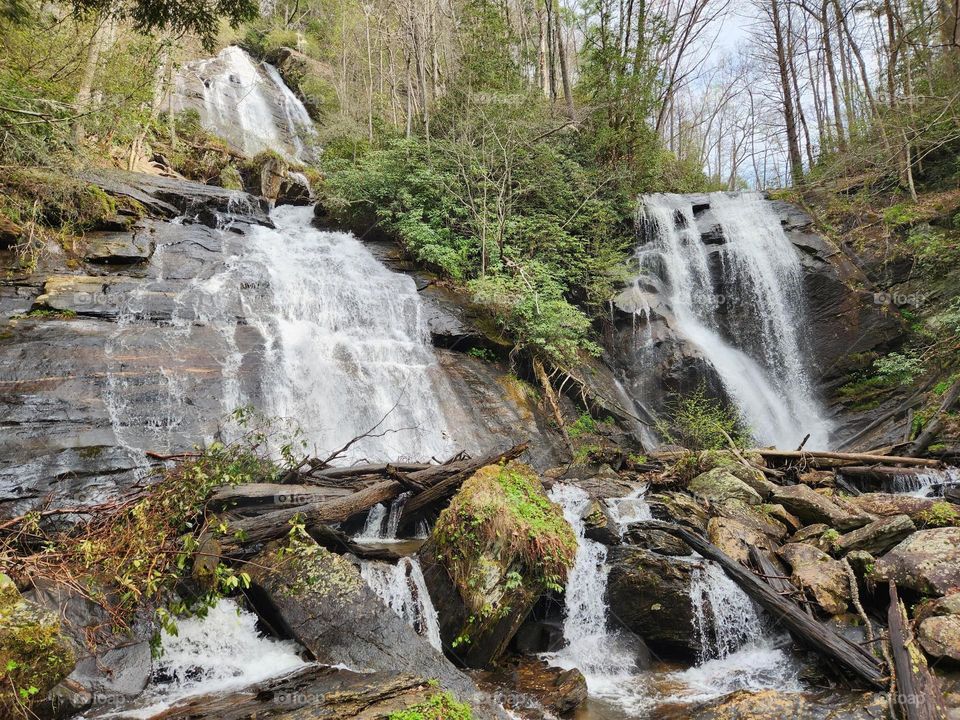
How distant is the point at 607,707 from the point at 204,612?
11.5ft

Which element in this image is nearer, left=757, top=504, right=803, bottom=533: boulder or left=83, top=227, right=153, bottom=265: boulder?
left=757, top=504, right=803, bottom=533: boulder

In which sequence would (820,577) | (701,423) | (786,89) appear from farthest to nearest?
(786,89)
(701,423)
(820,577)

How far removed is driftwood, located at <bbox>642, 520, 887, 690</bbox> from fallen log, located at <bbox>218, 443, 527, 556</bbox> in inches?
91.0

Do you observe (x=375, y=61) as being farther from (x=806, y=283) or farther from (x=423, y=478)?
(x=423, y=478)

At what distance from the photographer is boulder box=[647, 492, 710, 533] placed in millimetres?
6691

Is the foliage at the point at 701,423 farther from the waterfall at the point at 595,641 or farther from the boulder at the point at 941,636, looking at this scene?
the boulder at the point at 941,636

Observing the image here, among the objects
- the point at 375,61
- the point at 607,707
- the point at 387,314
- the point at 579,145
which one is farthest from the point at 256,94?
the point at 607,707

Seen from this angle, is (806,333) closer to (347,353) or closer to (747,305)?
(747,305)

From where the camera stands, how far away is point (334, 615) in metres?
4.45

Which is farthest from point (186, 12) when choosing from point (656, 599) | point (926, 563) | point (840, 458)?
point (840, 458)

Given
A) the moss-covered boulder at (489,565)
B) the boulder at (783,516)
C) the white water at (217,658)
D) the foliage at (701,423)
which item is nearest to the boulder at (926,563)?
the boulder at (783,516)

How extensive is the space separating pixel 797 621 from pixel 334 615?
4.19 metres

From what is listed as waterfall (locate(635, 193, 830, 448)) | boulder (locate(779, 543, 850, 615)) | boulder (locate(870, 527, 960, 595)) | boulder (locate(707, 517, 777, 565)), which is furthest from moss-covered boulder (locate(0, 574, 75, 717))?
waterfall (locate(635, 193, 830, 448))

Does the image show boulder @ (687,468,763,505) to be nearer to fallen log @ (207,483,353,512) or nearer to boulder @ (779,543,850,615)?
boulder @ (779,543,850,615)
